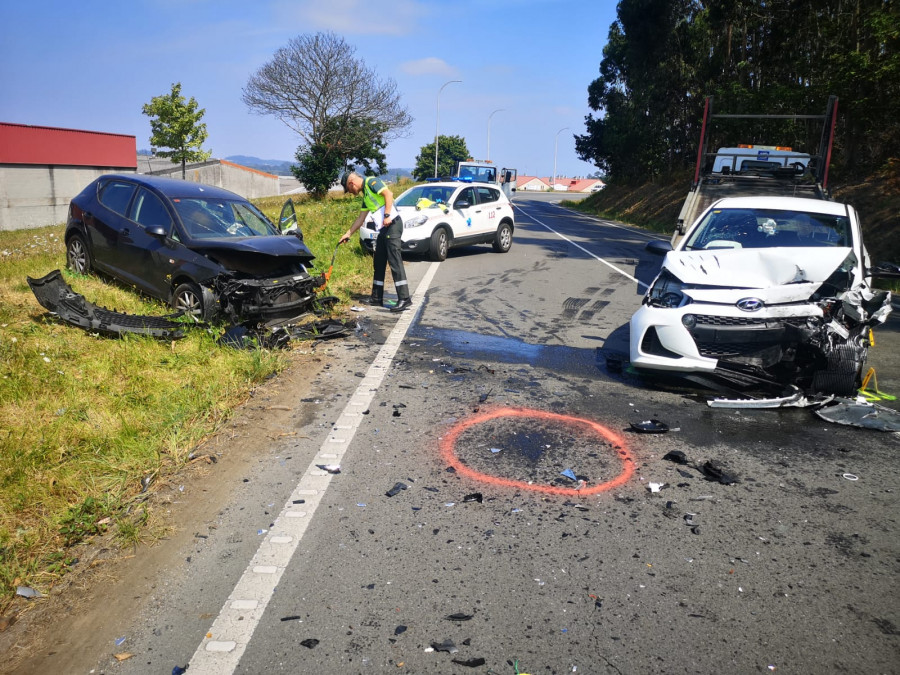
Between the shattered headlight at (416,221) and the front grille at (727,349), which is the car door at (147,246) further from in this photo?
the shattered headlight at (416,221)

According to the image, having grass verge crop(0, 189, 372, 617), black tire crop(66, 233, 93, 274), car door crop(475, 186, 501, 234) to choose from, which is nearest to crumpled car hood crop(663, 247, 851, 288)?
grass verge crop(0, 189, 372, 617)

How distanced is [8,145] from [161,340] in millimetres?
41509

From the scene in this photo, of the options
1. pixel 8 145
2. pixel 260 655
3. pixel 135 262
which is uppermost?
pixel 8 145

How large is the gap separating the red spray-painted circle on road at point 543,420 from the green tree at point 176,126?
49.9 meters

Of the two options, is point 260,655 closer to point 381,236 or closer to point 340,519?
point 340,519

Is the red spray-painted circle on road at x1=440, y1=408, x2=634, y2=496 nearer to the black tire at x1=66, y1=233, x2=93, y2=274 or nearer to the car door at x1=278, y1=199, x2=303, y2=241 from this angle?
the car door at x1=278, y1=199, x2=303, y2=241

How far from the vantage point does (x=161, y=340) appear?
645cm

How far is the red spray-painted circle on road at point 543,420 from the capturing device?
12.9 ft

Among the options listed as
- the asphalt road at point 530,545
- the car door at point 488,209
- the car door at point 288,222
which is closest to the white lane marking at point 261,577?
the asphalt road at point 530,545

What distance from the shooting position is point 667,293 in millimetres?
5957

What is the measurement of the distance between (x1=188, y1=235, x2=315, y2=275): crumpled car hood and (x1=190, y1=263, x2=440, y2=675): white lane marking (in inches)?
113

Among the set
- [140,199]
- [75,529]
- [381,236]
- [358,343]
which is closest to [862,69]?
[381,236]

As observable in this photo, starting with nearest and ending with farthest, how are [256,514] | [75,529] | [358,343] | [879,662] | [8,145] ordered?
[879,662], [75,529], [256,514], [358,343], [8,145]

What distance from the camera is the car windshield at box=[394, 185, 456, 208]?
49.9 feet
